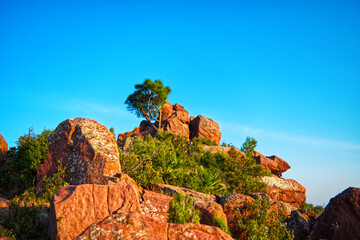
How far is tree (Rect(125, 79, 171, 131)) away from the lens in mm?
50750

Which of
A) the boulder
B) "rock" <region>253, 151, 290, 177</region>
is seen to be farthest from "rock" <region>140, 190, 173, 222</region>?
the boulder

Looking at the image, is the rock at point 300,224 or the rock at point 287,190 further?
the rock at point 287,190

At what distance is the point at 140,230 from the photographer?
13.9ft

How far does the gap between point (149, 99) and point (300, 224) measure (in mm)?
43069

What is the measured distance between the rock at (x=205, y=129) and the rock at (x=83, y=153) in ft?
114

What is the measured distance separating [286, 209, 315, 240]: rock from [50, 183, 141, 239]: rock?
5797 mm

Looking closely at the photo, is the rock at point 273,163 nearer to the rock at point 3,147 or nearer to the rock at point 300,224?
the rock at point 300,224

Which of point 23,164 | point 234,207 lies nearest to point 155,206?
point 234,207

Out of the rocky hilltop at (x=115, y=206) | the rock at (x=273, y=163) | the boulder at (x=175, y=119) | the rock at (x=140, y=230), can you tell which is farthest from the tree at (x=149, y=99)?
the rock at (x=140, y=230)

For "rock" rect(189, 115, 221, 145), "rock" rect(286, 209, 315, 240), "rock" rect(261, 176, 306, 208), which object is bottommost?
"rock" rect(286, 209, 315, 240)

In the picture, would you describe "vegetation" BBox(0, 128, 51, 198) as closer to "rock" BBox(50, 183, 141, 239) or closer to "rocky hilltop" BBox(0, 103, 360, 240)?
"rocky hilltop" BBox(0, 103, 360, 240)

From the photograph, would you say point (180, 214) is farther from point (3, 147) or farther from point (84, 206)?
point (3, 147)

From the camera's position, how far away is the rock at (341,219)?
8.14 meters

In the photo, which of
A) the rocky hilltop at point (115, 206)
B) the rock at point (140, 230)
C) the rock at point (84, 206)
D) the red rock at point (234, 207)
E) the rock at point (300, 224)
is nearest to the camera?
the rock at point (140, 230)
